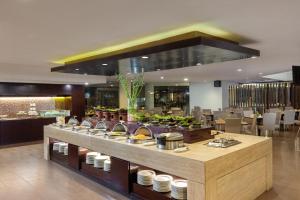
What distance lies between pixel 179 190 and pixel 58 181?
2.49 meters

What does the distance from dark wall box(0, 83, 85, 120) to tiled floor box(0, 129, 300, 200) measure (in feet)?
9.27

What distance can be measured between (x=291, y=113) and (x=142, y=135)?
8.14 meters

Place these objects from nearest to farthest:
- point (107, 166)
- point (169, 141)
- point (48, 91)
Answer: point (169, 141)
point (107, 166)
point (48, 91)

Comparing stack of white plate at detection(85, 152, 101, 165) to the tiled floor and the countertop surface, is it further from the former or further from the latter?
the countertop surface

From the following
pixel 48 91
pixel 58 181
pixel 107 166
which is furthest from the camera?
pixel 48 91

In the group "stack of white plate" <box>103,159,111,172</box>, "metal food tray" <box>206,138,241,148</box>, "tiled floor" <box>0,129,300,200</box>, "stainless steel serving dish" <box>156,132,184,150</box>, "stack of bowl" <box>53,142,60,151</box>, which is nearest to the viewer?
"stainless steel serving dish" <box>156,132,184,150</box>

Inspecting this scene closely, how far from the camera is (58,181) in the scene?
14.9 ft

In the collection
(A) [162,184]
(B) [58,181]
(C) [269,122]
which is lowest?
(B) [58,181]

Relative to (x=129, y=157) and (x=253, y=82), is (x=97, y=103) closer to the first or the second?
(x=253, y=82)

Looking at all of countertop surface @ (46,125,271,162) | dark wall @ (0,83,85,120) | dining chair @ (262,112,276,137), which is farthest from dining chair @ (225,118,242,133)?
dark wall @ (0,83,85,120)

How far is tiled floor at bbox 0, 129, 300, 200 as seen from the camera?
384cm

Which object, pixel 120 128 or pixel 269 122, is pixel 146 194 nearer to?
pixel 120 128

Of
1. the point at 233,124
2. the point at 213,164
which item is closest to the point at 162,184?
the point at 213,164

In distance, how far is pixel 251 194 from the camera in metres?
3.50
